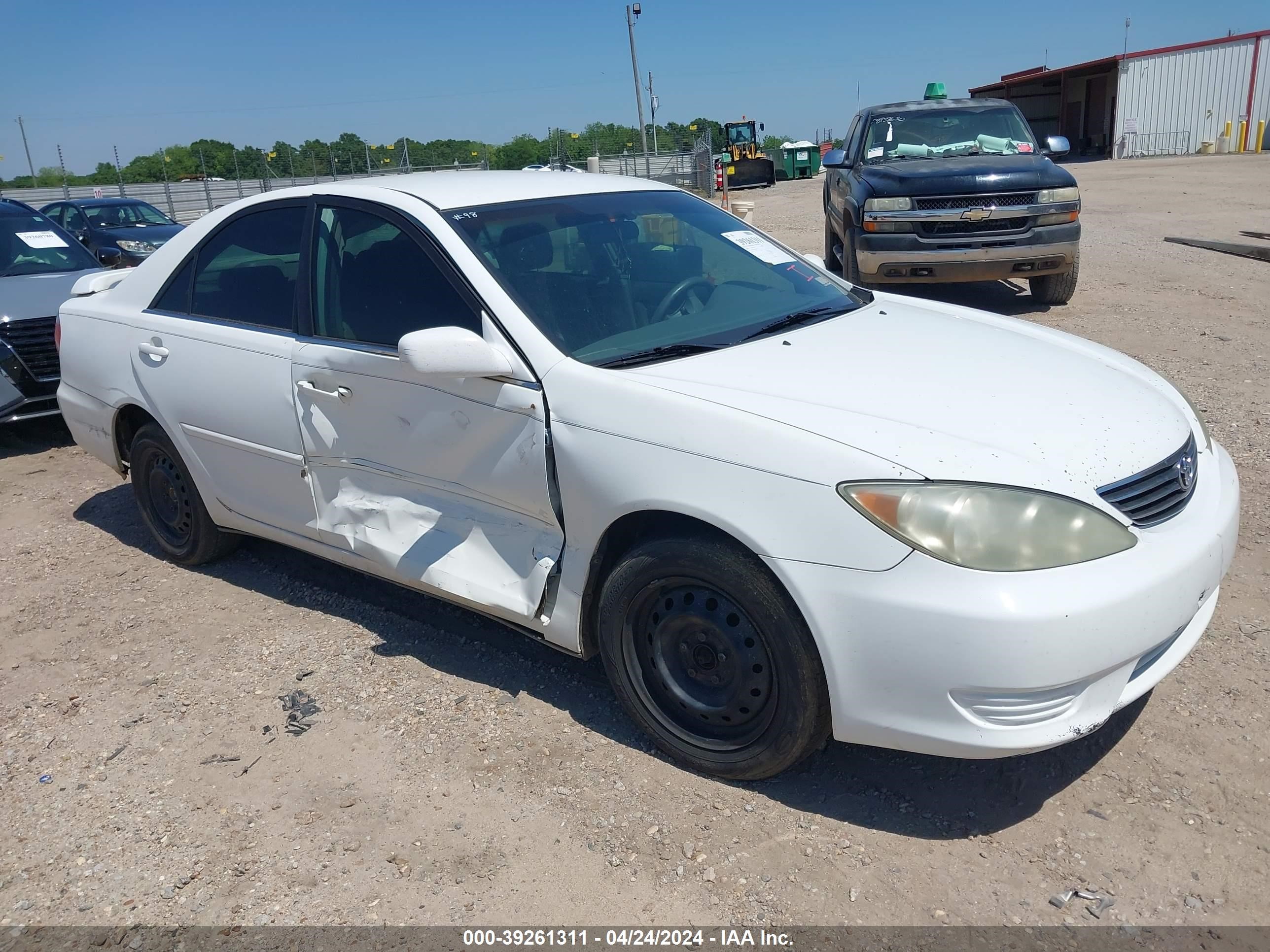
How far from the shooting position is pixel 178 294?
425 centimetres

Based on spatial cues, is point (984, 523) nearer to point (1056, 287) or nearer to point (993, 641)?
point (993, 641)

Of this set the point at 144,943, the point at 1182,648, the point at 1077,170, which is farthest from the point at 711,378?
the point at 1077,170

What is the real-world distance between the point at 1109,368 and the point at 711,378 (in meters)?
1.39

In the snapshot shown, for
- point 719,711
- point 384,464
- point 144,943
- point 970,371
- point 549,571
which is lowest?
point 144,943

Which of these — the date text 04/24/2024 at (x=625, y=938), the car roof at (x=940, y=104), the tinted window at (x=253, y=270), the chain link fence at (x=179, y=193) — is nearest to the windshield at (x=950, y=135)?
the car roof at (x=940, y=104)

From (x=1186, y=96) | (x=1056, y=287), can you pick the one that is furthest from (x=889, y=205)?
(x=1186, y=96)

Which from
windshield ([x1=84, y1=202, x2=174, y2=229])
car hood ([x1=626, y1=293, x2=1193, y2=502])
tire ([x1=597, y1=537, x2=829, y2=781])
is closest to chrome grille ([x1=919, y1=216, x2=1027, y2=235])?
car hood ([x1=626, y1=293, x2=1193, y2=502])

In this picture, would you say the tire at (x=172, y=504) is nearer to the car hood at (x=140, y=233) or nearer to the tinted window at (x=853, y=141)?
the tinted window at (x=853, y=141)

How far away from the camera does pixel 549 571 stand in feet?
9.78

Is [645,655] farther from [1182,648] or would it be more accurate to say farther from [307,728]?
[1182,648]

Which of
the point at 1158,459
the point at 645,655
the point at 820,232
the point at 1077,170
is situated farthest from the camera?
→ the point at 1077,170

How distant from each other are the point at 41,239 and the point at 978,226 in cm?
765

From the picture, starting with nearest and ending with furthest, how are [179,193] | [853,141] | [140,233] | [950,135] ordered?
[950,135], [853,141], [140,233], [179,193]

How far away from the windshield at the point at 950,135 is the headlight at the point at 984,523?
24.7 feet
